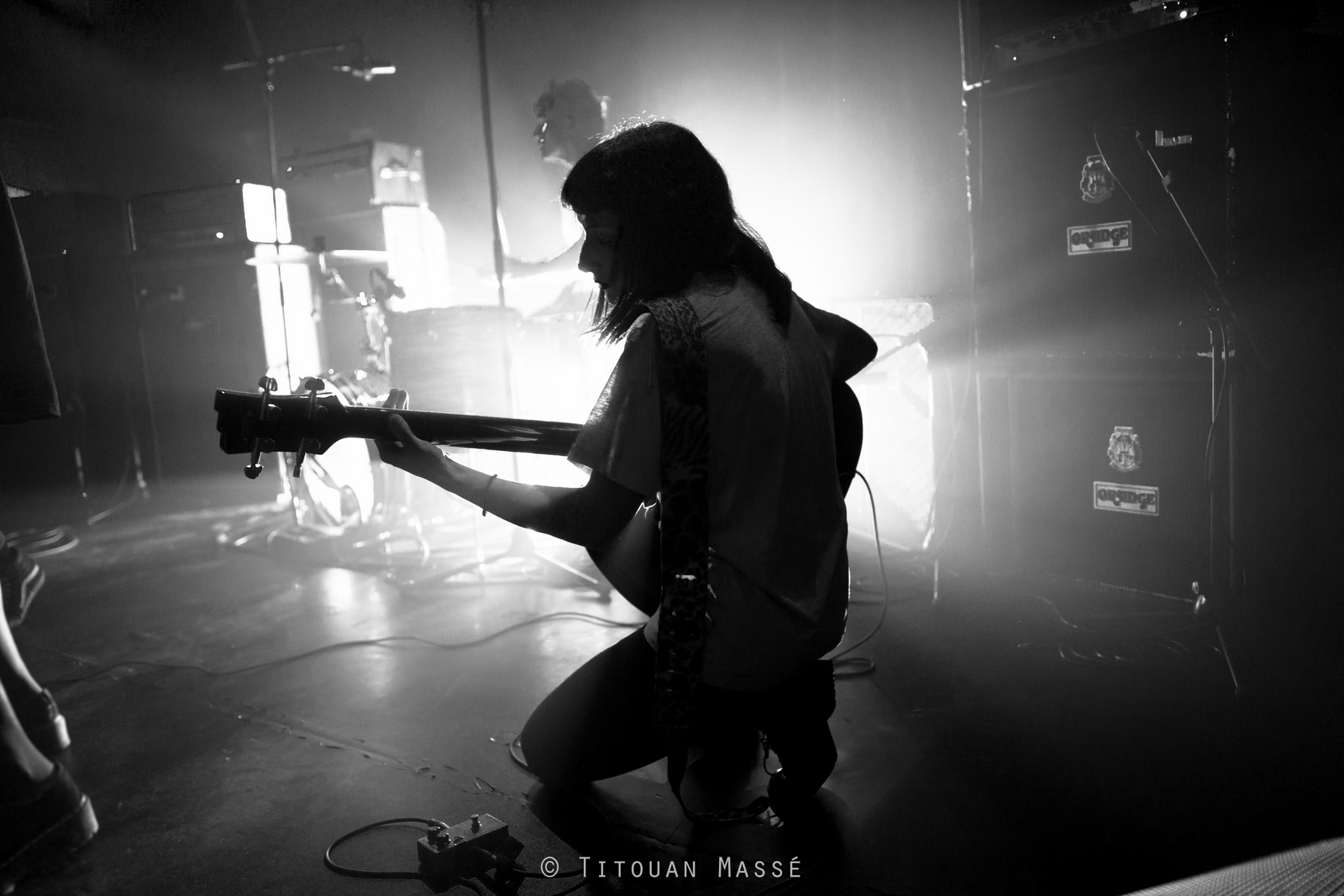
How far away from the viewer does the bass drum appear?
4.94m

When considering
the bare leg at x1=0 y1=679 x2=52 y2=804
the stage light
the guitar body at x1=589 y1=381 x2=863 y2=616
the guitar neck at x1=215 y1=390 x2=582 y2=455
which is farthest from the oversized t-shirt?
the stage light

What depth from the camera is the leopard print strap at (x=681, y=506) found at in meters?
1.51

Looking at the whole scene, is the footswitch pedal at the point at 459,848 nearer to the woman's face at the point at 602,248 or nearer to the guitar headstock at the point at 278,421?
the guitar headstock at the point at 278,421

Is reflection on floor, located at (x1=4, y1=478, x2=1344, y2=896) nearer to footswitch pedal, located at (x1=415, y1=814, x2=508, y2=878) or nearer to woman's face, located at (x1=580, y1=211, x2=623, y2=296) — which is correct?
footswitch pedal, located at (x1=415, y1=814, x2=508, y2=878)

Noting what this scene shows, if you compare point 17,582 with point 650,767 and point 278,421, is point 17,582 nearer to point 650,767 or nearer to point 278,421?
point 278,421

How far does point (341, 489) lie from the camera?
4.95 m

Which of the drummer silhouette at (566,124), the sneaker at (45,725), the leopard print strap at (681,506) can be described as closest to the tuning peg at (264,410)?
the leopard print strap at (681,506)

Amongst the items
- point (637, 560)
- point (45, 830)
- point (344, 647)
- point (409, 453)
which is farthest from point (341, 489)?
point (637, 560)

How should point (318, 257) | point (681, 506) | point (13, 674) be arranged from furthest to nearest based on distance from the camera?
point (318, 257)
point (13, 674)
point (681, 506)

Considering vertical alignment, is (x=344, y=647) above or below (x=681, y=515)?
below

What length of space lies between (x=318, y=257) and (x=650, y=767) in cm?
440

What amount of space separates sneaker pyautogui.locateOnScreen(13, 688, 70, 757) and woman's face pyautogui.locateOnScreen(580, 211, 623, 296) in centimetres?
185

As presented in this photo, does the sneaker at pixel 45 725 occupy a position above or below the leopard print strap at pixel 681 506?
below

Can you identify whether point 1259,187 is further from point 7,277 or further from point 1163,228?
point 7,277
